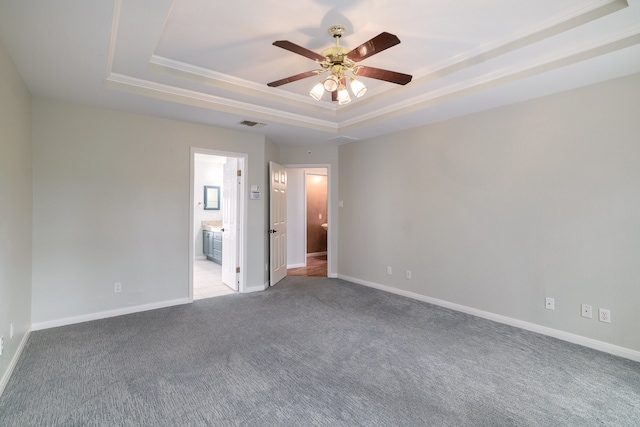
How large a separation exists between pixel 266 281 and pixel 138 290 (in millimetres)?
1860

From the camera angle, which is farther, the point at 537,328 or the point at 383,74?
the point at 537,328

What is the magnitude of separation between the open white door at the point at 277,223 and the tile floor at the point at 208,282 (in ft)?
2.71

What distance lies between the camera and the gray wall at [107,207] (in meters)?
3.39

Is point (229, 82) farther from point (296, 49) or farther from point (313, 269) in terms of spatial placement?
point (313, 269)

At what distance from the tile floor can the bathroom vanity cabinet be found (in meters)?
0.17

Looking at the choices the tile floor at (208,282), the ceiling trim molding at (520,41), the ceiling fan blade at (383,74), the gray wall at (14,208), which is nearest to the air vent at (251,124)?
the ceiling trim molding at (520,41)

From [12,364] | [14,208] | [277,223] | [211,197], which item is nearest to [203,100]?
[14,208]

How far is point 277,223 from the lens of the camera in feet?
17.8

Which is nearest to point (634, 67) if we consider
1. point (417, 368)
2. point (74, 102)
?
point (417, 368)

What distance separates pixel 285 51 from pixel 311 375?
2805mm

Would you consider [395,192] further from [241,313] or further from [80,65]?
[80,65]

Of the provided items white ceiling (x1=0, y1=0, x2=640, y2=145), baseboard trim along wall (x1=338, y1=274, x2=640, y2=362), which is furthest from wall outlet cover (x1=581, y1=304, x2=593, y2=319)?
white ceiling (x1=0, y1=0, x2=640, y2=145)

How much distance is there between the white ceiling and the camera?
222 cm

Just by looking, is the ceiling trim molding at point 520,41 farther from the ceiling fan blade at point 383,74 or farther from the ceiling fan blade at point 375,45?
the ceiling fan blade at point 375,45
